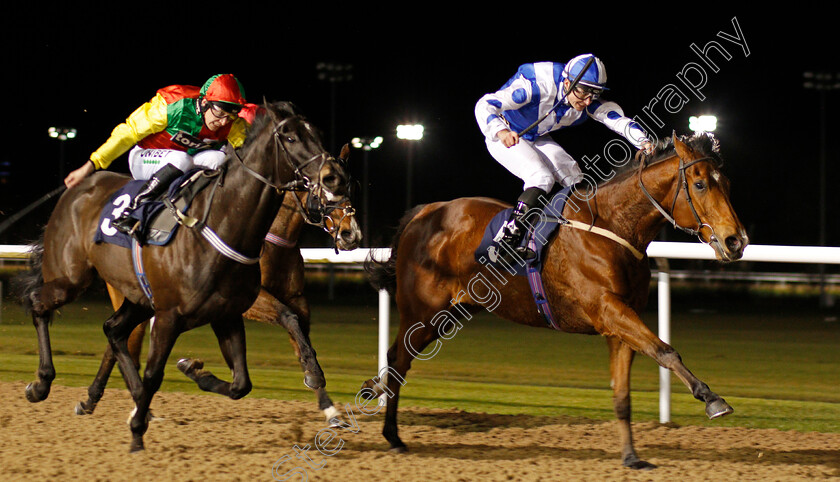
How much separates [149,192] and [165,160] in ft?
1.43

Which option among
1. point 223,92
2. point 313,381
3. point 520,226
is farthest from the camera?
point 313,381

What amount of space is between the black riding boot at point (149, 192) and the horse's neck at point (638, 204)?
1990 millimetres

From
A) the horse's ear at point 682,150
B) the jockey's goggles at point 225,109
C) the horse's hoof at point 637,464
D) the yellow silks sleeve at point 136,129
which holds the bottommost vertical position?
the horse's hoof at point 637,464

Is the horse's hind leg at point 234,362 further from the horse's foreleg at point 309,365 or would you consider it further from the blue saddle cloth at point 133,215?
the blue saddle cloth at point 133,215

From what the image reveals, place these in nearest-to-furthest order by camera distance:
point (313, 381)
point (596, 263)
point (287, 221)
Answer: point (596, 263) < point (313, 381) < point (287, 221)

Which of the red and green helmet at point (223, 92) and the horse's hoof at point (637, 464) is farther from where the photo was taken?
the red and green helmet at point (223, 92)

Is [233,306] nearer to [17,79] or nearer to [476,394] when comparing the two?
[476,394]

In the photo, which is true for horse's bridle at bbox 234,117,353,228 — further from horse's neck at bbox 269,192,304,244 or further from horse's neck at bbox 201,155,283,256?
horse's neck at bbox 269,192,304,244

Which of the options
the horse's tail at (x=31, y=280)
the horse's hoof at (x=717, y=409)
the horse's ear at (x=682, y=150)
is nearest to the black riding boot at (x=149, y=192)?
the horse's tail at (x=31, y=280)

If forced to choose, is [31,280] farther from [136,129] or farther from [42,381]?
[136,129]

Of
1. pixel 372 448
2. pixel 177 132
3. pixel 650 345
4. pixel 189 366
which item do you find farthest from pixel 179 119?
pixel 650 345

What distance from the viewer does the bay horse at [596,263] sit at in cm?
380

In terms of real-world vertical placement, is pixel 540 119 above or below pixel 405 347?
above

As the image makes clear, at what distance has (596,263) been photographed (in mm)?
4066
